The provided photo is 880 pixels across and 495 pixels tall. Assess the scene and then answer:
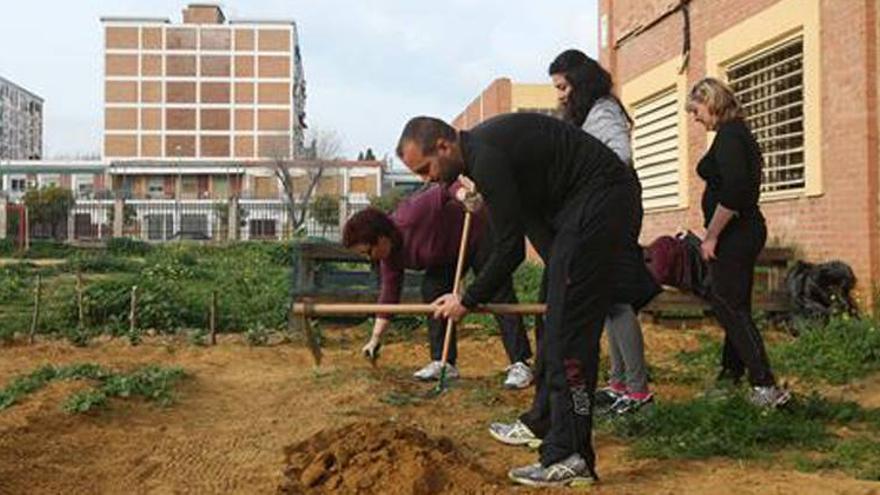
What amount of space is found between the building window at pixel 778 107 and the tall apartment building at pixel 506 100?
587 inches

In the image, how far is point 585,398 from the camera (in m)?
3.97

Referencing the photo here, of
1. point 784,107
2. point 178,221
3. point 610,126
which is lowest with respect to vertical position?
point 610,126

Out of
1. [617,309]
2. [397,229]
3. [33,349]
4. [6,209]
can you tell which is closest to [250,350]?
[33,349]

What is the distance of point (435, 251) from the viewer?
6.26m

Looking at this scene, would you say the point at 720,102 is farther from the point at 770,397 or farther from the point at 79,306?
the point at 79,306

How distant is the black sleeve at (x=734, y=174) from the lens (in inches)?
213

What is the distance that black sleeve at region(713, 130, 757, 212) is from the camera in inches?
213

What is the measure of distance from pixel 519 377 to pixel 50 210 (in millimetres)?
46296

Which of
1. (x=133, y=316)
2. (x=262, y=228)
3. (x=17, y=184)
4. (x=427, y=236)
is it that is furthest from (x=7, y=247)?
(x=17, y=184)

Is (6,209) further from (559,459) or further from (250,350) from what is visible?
(559,459)

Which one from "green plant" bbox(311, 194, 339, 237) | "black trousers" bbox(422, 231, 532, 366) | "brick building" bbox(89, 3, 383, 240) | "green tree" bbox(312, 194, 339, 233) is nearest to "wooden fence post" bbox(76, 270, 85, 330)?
"black trousers" bbox(422, 231, 532, 366)

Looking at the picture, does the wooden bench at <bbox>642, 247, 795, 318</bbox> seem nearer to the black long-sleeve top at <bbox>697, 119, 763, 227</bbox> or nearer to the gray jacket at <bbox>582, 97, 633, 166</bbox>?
the black long-sleeve top at <bbox>697, 119, 763, 227</bbox>

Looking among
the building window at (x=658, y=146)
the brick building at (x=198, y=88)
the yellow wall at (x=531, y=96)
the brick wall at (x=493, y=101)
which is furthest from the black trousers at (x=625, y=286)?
the brick building at (x=198, y=88)

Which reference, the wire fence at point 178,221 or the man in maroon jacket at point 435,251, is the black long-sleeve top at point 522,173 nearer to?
the man in maroon jacket at point 435,251
